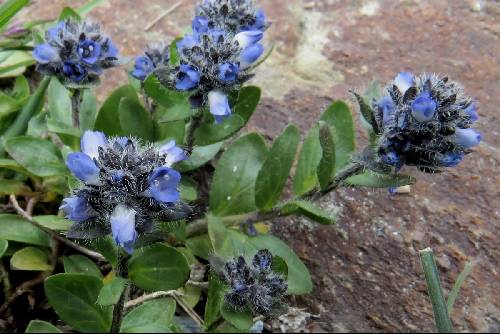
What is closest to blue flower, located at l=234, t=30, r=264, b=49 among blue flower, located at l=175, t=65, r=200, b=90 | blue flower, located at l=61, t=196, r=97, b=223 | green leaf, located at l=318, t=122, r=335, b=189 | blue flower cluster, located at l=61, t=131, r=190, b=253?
blue flower, located at l=175, t=65, r=200, b=90

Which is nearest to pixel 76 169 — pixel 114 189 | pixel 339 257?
pixel 114 189

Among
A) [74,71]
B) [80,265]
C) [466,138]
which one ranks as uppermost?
[74,71]

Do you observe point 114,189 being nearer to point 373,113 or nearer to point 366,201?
point 373,113

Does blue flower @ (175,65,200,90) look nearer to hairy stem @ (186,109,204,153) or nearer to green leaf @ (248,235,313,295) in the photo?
hairy stem @ (186,109,204,153)

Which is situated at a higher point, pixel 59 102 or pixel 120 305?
pixel 59 102

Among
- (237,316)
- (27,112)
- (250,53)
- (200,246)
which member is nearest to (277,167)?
(200,246)

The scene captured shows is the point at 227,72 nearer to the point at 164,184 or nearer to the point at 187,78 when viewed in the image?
the point at 187,78
